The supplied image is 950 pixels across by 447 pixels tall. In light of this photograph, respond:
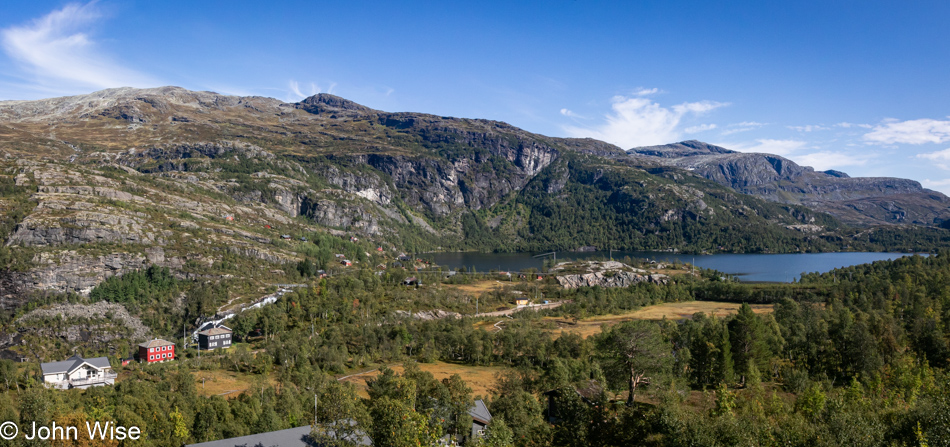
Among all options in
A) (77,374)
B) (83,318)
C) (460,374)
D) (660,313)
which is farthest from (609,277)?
(83,318)

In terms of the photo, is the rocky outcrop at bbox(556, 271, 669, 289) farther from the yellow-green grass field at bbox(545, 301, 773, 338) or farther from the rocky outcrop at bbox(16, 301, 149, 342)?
the rocky outcrop at bbox(16, 301, 149, 342)

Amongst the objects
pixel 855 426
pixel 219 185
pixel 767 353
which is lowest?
pixel 767 353

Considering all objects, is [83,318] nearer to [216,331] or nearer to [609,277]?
[216,331]

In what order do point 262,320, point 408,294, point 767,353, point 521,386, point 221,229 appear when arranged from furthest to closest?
1. point 221,229
2. point 408,294
3. point 262,320
4. point 767,353
5. point 521,386

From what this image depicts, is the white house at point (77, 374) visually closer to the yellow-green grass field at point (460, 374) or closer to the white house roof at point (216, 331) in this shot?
the white house roof at point (216, 331)

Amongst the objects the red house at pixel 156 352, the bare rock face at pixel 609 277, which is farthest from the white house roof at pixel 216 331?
the bare rock face at pixel 609 277

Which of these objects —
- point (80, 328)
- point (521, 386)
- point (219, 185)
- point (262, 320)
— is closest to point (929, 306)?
point (521, 386)

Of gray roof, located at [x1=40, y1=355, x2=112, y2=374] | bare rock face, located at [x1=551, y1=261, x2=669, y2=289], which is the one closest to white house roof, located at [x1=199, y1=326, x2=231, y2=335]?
gray roof, located at [x1=40, y1=355, x2=112, y2=374]

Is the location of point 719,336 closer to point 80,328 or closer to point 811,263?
point 80,328
